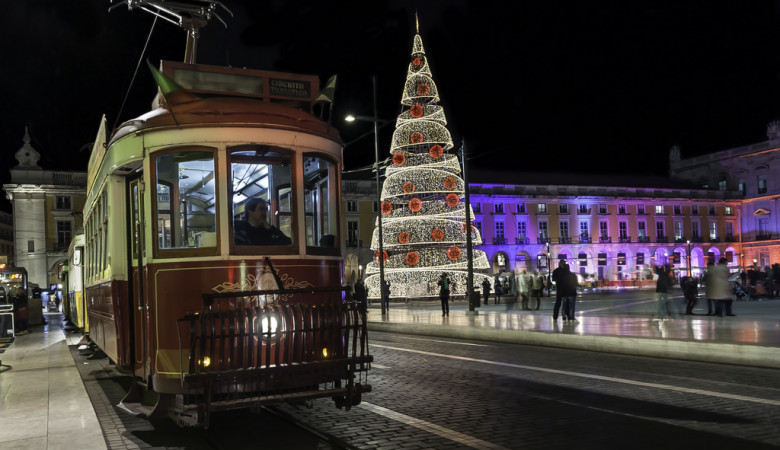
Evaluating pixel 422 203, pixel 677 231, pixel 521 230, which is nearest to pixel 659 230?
pixel 677 231

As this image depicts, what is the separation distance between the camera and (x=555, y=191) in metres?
82.1

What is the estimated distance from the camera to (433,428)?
22.9 feet

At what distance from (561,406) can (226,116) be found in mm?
4918

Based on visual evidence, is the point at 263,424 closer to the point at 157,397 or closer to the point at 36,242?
the point at 157,397

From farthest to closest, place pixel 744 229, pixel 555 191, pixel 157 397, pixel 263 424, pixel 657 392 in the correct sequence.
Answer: pixel 744 229, pixel 555 191, pixel 657 392, pixel 263 424, pixel 157 397

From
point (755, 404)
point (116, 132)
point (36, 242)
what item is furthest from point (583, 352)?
point (36, 242)

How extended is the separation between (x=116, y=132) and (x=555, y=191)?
77.6 m

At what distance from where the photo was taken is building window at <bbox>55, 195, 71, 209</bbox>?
6762 centimetres

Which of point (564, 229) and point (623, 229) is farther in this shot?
point (623, 229)

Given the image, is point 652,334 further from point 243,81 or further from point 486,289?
point 486,289

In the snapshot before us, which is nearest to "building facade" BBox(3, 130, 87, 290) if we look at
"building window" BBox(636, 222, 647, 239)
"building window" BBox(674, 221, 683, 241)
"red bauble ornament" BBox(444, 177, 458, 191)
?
"red bauble ornament" BBox(444, 177, 458, 191)

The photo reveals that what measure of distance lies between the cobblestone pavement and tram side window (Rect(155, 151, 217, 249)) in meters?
2.44

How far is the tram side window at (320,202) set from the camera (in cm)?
726

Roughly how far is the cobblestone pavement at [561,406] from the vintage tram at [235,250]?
1.00 metres
